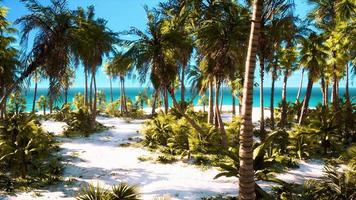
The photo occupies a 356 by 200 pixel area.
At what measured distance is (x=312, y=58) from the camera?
24.5 meters

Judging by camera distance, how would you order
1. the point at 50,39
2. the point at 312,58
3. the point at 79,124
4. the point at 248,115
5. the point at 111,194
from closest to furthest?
1. the point at 248,115
2. the point at 111,194
3. the point at 50,39
4. the point at 312,58
5. the point at 79,124

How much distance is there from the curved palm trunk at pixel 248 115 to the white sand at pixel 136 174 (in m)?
4.66

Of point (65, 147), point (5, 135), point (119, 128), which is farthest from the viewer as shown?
point (119, 128)

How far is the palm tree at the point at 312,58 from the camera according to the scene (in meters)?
24.4

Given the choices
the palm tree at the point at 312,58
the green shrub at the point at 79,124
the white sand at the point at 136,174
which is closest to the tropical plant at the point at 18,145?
the white sand at the point at 136,174

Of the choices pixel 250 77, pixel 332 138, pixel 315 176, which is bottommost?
pixel 315 176

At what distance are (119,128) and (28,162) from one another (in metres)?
13.9

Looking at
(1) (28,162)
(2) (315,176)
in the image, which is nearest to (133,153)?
(1) (28,162)

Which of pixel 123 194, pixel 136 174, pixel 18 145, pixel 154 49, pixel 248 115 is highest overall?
pixel 154 49

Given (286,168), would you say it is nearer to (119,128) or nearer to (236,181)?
(236,181)

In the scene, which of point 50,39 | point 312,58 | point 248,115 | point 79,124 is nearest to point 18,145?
point 50,39

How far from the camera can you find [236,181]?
47.6 feet

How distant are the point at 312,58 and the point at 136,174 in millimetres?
16051

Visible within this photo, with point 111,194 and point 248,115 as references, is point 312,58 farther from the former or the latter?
point 111,194
